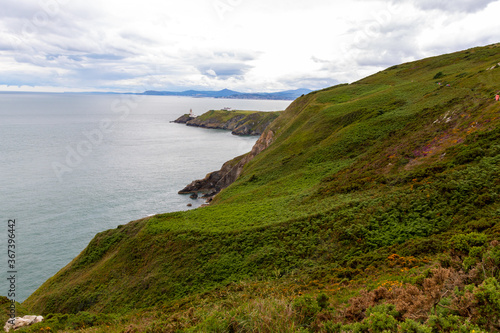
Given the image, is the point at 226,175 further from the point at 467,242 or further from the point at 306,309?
the point at 467,242

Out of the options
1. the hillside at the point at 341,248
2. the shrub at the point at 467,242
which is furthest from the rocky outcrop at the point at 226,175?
the shrub at the point at 467,242

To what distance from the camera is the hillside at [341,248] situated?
30.1ft

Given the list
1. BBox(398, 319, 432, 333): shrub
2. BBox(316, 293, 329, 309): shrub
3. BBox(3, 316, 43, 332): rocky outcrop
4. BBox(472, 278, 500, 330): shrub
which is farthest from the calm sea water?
BBox(472, 278, 500, 330): shrub

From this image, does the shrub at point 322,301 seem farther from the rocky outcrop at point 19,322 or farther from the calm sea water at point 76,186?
the calm sea water at point 76,186

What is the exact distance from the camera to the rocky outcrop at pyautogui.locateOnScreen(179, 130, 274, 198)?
74.9 m

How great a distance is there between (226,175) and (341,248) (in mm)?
59837

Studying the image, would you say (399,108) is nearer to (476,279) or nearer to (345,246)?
(345,246)

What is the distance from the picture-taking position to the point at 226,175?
77.8 meters

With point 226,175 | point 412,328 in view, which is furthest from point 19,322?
point 226,175

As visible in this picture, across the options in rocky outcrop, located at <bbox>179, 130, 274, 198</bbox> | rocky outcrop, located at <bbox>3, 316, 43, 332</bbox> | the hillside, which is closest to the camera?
the hillside

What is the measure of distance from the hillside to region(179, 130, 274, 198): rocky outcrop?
2928cm

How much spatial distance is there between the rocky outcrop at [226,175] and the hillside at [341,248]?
29.3 meters

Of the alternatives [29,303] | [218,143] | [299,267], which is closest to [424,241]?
[299,267]

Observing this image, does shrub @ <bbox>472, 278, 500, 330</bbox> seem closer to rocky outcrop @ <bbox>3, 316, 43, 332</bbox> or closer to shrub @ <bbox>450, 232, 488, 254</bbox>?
shrub @ <bbox>450, 232, 488, 254</bbox>
